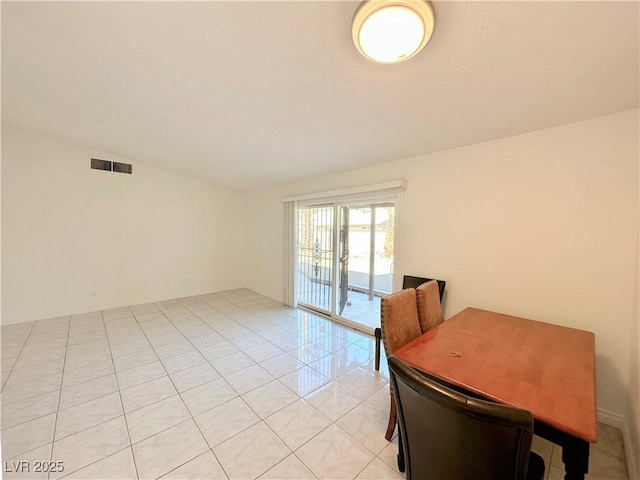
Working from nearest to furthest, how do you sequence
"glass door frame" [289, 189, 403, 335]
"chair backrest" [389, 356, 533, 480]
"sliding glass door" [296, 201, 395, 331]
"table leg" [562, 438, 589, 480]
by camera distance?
1. "chair backrest" [389, 356, 533, 480]
2. "table leg" [562, 438, 589, 480]
3. "glass door frame" [289, 189, 403, 335]
4. "sliding glass door" [296, 201, 395, 331]

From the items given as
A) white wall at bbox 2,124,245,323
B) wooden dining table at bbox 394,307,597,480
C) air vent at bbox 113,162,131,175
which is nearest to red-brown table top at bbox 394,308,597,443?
wooden dining table at bbox 394,307,597,480

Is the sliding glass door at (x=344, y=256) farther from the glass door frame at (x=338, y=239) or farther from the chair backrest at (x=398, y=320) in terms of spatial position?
the chair backrest at (x=398, y=320)

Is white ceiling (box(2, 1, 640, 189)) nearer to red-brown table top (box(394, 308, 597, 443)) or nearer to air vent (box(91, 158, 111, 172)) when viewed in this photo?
air vent (box(91, 158, 111, 172))

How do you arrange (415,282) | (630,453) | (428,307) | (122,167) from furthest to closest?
(122,167), (415,282), (428,307), (630,453)

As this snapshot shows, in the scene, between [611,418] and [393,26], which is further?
[611,418]

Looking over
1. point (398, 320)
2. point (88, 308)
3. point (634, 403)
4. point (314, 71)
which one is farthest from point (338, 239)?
point (88, 308)

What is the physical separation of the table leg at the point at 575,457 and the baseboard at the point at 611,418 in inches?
58.4

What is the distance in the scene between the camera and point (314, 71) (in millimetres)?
1646

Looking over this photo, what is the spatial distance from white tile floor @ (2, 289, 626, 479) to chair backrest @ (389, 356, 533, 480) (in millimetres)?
787

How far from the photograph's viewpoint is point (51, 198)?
375cm

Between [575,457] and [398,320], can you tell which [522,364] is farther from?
[398,320]

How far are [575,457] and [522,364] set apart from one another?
430 mm

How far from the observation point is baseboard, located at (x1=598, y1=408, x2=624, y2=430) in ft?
5.75

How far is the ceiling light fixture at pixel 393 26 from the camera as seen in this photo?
3.59 feet
